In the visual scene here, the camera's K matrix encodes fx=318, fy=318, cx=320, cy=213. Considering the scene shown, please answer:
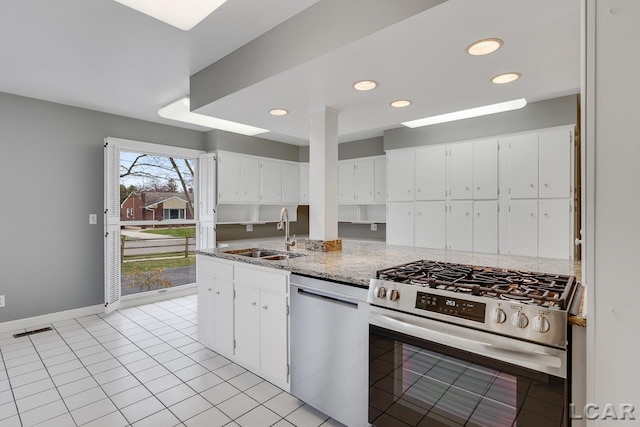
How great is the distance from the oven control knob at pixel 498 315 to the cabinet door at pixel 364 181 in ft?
13.1

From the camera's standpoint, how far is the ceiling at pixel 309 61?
1.67 metres

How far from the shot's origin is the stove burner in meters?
1.31

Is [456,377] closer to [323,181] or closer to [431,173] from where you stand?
[323,181]

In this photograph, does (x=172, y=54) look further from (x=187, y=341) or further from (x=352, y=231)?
(x=352, y=231)

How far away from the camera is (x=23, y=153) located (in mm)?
3645

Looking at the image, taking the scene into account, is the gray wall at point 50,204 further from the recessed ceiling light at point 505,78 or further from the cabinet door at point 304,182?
the recessed ceiling light at point 505,78

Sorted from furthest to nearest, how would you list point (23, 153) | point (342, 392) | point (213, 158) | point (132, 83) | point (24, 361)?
point (213, 158) → point (23, 153) → point (132, 83) → point (24, 361) → point (342, 392)

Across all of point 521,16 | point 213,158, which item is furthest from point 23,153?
point 521,16

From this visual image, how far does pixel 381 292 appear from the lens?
1.65 meters

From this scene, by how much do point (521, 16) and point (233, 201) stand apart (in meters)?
4.28

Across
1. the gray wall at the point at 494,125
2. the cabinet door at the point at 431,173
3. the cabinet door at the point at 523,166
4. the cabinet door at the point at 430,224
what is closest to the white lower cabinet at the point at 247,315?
the cabinet door at the point at 430,224

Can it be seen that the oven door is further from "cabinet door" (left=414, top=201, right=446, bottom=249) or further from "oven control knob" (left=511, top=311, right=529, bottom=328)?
"cabinet door" (left=414, top=201, right=446, bottom=249)

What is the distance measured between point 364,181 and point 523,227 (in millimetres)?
2446

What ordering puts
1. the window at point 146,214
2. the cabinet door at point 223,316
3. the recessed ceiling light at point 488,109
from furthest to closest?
the window at point 146,214, the recessed ceiling light at point 488,109, the cabinet door at point 223,316
